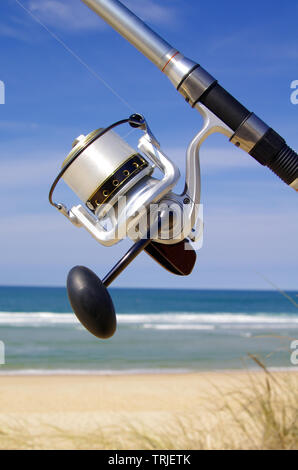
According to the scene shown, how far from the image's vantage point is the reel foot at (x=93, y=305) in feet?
4.48

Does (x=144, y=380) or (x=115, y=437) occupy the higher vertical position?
(x=144, y=380)

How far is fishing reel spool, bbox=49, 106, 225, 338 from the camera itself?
1.55m

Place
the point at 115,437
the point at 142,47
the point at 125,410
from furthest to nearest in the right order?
1. the point at 125,410
2. the point at 115,437
3. the point at 142,47

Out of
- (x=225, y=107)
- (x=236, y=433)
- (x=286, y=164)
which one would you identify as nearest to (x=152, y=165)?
(x=225, y=107)

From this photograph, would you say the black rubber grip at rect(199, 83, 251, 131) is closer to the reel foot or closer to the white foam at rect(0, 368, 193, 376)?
the reel foot

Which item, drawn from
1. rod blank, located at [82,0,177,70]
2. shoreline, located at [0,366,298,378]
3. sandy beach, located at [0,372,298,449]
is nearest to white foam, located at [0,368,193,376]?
shoreline, located at [0,366,298,378]

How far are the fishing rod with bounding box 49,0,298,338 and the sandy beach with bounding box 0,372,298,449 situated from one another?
1.57 meters

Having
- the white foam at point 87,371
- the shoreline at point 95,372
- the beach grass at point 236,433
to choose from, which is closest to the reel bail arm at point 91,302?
the beach grass at point 236,433

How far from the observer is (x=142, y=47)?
1.54 metres

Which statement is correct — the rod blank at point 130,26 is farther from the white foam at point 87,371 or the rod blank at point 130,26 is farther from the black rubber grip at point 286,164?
the white foam at point 87,371
